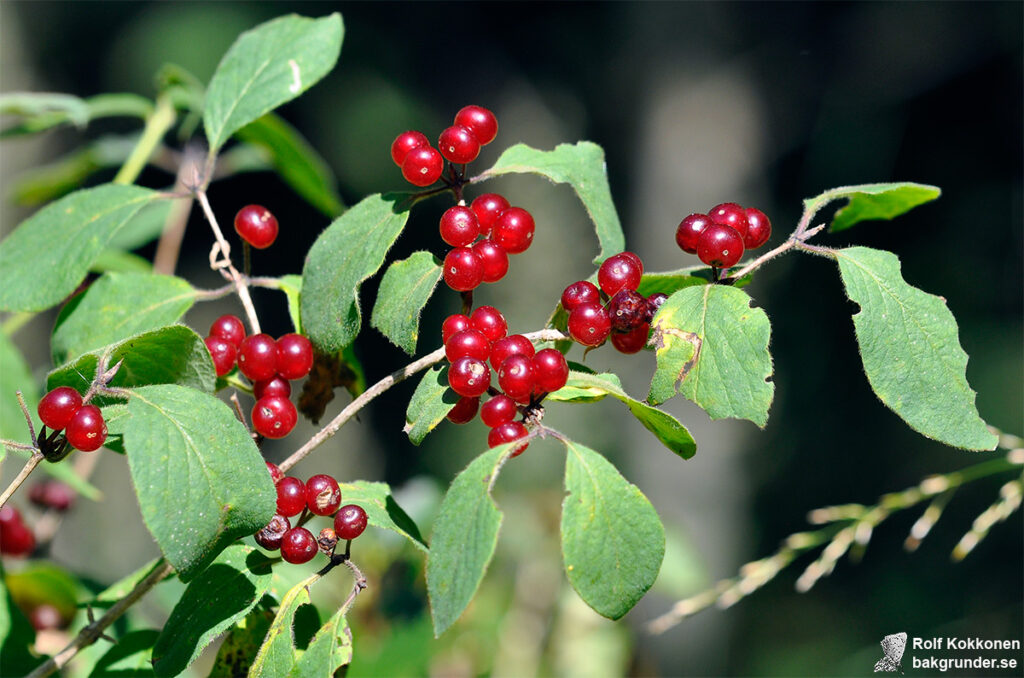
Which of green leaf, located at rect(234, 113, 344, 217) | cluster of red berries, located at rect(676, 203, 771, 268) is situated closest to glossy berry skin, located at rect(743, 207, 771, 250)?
cluster of red berries, located at rect(676, 203, 771, 268)

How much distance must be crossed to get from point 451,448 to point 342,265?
20.2 feet

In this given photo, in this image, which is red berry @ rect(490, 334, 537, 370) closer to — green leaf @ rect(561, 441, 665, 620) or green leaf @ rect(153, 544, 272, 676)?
Answer: green leaf @ rect(561, 441, 665, 620)

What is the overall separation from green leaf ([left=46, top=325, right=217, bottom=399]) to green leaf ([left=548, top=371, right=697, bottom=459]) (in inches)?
12.1

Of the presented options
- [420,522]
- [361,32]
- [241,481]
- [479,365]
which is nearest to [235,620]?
[241,481]

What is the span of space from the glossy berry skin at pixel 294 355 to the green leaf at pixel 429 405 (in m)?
0.14

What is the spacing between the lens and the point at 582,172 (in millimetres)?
854

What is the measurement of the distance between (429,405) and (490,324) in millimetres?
87

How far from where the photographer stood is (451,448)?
6906 mm

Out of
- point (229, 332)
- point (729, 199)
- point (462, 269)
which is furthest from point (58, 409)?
point (729, 199)

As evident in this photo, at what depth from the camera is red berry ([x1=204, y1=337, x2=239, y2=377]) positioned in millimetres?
858

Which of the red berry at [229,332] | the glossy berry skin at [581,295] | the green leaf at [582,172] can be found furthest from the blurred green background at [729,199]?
the glossy berry skin at [581,295]

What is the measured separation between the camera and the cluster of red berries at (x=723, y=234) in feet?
2.39

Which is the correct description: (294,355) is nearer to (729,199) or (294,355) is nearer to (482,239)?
(482,239)

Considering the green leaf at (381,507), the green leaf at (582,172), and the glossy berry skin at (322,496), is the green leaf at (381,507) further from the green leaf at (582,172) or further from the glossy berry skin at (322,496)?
the green leaf at (582,172)
